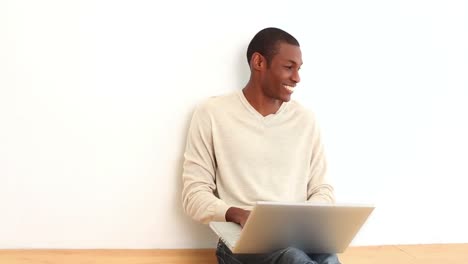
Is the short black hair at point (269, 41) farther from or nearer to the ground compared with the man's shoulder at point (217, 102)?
farther from the ground

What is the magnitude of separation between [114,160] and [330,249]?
65cm

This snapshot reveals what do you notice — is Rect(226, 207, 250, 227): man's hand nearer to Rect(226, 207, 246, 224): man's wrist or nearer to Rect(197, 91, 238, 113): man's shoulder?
Rect(226, 207, 246, 224): man's wrist

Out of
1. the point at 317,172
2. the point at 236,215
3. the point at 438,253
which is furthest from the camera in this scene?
the point at 438,253

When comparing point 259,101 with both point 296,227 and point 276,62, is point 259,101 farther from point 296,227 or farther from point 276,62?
point 296,227

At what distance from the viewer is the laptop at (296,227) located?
116 cm

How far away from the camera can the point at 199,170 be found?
154cm

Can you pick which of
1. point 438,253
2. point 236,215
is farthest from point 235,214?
point 438,253

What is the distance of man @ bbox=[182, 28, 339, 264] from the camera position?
1.55 metres

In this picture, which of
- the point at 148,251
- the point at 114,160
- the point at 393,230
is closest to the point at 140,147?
the point at 114,160

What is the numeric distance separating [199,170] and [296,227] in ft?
1.30

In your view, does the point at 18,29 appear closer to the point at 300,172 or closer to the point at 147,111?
the point at 147,111

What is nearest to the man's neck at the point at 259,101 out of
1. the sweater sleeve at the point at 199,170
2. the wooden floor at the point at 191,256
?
the sweater sleeve at the point at 199,170

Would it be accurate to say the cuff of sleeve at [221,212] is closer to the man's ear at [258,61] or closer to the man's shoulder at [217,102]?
the man's shoulder at [217,102]

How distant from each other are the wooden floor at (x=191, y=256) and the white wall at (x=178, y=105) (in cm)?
4
